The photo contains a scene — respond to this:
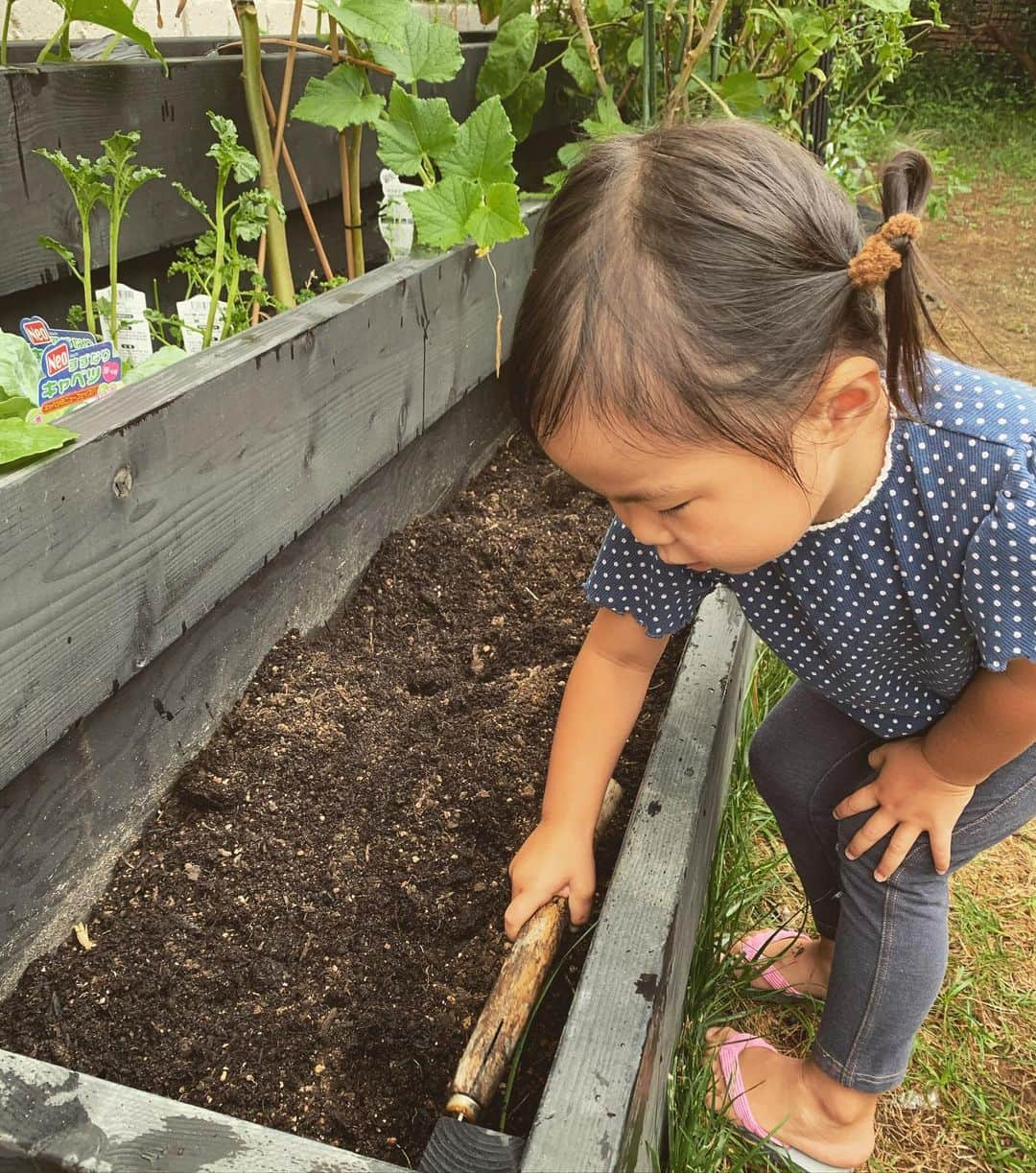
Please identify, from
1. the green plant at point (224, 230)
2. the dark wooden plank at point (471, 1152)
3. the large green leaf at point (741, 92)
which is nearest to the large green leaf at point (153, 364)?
the green plant at point (224, 230)

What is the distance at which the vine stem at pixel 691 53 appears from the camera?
257cm

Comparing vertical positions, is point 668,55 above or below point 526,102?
above

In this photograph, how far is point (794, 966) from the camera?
5.33 feet

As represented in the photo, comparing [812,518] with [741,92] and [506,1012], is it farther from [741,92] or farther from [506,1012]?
[741,92]

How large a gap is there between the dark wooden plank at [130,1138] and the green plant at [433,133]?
1.51 m

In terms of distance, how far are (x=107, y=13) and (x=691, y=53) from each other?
1.65 m

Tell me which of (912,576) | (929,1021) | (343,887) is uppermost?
(912,576)

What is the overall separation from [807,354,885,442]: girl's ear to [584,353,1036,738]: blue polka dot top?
0.41 feet

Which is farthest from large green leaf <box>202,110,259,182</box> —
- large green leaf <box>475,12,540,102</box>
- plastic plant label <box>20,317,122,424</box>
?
large green leaf <box>475,12,540,102</box>

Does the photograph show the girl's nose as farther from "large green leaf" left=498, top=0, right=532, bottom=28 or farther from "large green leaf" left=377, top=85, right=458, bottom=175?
"large green leaf" left=498, top=0, right=532, bottom=28

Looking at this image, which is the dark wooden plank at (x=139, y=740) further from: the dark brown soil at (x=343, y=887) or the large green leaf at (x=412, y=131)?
the large green leaf at (x=412, y=131)

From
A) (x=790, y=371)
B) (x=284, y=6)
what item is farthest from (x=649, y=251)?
(x=284, y=6)

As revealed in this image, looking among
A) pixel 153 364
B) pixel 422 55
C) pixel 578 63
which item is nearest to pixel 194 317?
pixel 153 364

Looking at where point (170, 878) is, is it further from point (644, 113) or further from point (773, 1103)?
point (644, 113)
